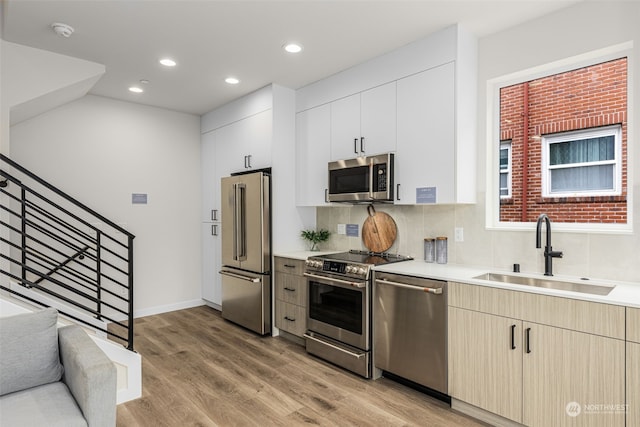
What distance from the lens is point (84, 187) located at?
13.7ft

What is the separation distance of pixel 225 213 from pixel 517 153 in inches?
119

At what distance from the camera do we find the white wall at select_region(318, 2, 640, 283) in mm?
2236

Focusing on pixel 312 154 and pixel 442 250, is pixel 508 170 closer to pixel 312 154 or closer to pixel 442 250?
pixel 442 250

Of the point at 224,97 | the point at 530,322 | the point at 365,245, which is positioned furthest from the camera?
the point at 224,97

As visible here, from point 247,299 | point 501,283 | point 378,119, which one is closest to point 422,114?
point 378,119

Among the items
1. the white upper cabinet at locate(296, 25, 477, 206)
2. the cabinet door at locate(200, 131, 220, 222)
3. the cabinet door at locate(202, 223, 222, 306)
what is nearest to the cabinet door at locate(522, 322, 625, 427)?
the white upper cabinet at locate(296, 25, 477, 206)

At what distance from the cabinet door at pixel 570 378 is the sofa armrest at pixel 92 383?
7.14ft

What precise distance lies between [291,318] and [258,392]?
1.03 metres

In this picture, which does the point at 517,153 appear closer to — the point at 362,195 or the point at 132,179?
the point at 362,195

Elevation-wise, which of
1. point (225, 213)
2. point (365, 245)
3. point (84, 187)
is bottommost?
point (365, 245)

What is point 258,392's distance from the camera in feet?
8.87

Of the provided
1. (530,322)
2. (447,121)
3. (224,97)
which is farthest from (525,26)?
(224,97)

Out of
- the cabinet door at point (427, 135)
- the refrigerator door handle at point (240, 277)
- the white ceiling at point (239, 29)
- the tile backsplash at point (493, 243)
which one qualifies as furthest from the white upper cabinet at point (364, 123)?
the refrigerator door handle at point (240, 277)

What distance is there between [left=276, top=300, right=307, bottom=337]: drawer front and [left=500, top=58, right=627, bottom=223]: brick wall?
1985mm
